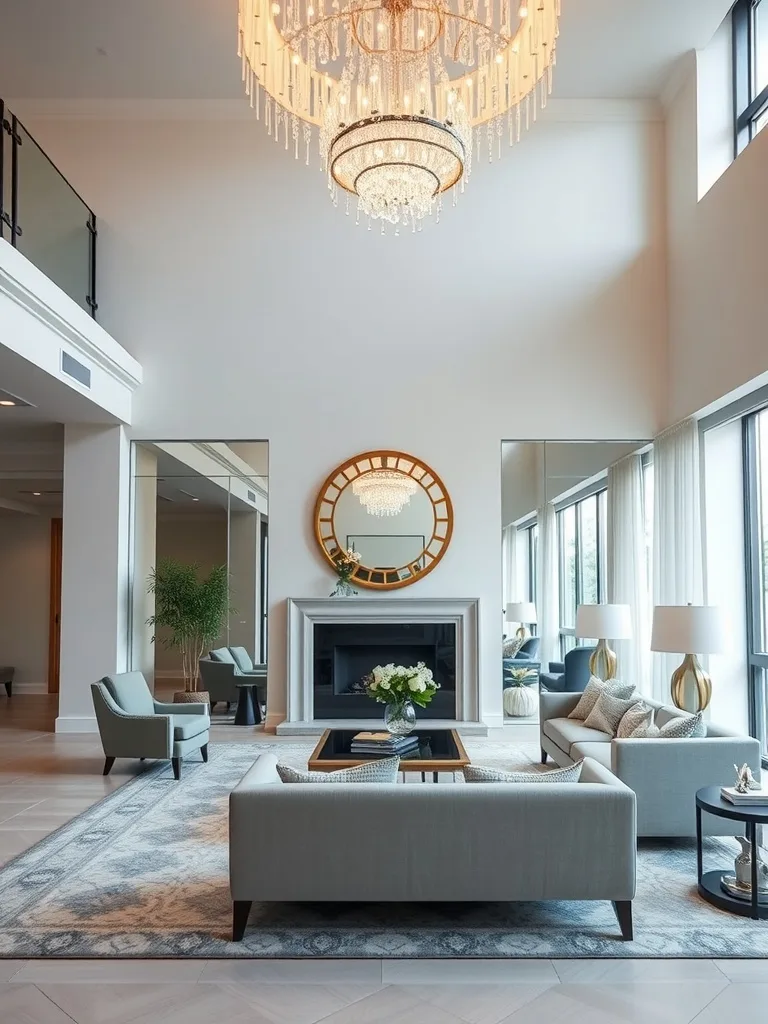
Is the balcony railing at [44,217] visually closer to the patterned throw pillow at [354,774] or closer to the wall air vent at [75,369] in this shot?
the wall air vent at [75,369]

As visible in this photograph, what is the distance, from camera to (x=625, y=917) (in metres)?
3.83

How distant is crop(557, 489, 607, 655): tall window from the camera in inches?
385

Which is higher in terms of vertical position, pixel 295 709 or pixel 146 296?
pixel 146 296

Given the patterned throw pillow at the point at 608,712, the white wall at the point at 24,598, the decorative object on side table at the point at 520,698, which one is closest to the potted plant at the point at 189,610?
the decorative object on side table at the point at 520,698

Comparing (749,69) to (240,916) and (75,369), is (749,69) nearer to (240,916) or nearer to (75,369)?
(75,369)

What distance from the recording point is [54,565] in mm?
13836

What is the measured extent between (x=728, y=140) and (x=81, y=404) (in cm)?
666

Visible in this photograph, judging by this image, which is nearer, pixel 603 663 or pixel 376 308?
pixel 603 663

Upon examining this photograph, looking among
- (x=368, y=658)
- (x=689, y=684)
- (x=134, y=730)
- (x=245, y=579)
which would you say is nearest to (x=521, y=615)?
(x=368, y=658)

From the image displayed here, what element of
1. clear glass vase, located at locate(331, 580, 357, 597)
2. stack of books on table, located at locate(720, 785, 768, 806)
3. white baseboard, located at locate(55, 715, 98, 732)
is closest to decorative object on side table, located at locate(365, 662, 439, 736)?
stack of books on table, located at locate(720, 785, 768, 806)

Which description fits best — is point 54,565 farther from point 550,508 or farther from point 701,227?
point 701,227

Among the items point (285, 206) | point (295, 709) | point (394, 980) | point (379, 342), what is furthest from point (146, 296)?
point (394, 980)

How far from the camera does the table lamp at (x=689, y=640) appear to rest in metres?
5.59

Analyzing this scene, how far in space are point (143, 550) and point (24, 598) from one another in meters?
5.19
